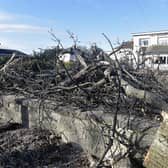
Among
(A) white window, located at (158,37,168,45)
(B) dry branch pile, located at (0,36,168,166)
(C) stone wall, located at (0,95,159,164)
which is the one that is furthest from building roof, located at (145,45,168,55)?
(A) white window, located at (158,37,168,45)

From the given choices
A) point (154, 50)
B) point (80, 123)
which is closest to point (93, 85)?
point (80, 123)

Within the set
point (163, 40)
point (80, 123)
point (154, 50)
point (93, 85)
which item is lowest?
point (80, 123)

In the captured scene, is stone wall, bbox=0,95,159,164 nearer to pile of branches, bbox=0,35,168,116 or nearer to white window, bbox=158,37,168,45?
pile of branches, bbox=0,35,168,116

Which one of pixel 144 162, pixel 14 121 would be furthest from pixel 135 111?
pixel 14 121

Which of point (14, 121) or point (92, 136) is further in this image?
point (14, 121)

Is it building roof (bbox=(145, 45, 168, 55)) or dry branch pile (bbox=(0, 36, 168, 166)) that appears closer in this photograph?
dry branch pile (bbox=(0, 36, 168, 166))

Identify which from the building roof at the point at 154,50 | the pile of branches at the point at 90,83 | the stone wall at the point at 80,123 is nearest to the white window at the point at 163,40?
the building roof at the point at 154,50

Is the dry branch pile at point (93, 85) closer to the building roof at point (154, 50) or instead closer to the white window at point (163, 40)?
the building roof at point (154, 50)

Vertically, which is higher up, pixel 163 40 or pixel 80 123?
pixel 163 40

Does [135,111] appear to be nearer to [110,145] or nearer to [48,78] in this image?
[110,145]

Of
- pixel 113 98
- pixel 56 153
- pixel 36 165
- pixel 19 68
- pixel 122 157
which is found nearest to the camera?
pixel 122 157

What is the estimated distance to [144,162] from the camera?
3613 mm

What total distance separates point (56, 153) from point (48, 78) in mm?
1730

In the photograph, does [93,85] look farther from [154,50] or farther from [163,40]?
[163,40]
